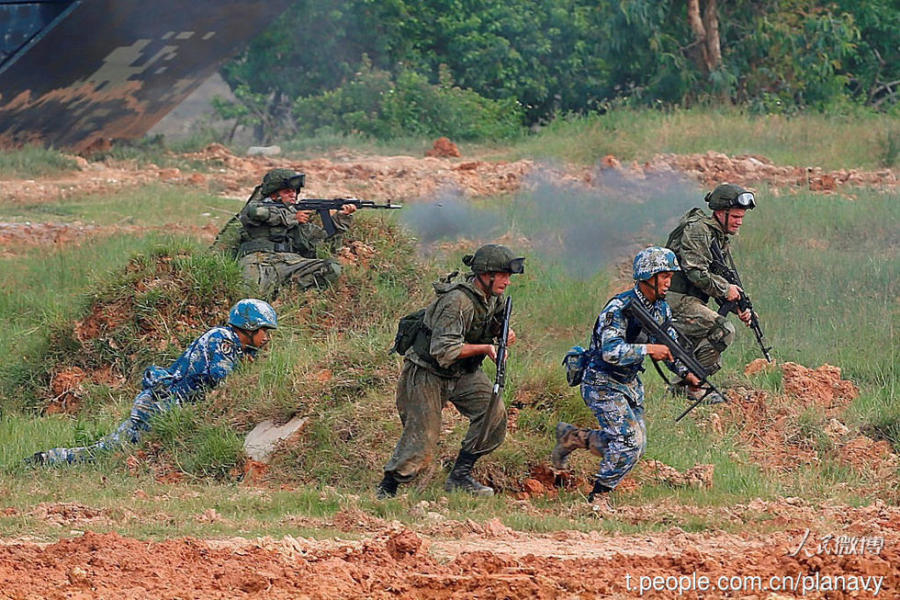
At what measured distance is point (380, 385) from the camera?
9102mm

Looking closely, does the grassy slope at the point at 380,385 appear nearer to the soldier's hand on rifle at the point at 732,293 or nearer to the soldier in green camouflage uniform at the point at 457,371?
the soldier in green camouflage uniform at the point at 457,371

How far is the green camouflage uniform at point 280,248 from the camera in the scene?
11555mm

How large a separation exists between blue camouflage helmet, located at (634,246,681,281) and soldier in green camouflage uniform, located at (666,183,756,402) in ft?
7.18

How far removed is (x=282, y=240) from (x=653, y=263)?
17.3 ft

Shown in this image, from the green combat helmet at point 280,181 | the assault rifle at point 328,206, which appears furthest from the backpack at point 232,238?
the assault rifle at point 328,206

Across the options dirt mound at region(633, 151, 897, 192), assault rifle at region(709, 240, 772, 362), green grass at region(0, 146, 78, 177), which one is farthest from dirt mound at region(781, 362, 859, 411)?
green grass at region(0, 146, 78, 177)

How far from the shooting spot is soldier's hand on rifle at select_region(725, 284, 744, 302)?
31.5 feet

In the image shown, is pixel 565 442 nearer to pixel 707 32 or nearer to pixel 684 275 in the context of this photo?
pixel 684 275

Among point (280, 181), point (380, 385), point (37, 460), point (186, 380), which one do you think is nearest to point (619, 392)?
point (380, 385)

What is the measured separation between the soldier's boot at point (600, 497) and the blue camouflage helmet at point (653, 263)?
45.3 inches

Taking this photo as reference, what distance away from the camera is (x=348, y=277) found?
11.7 metres

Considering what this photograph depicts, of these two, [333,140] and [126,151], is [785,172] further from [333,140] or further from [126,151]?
[126,151]

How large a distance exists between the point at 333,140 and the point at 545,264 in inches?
387

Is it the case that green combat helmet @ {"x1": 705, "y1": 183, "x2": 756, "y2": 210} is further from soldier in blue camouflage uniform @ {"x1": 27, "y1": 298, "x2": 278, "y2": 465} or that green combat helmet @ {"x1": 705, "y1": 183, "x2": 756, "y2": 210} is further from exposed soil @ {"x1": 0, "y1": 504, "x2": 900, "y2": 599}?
Answer: exposed soil @ {"x1": 0, "y1": 504, "x2": 900, "y2": 599}
